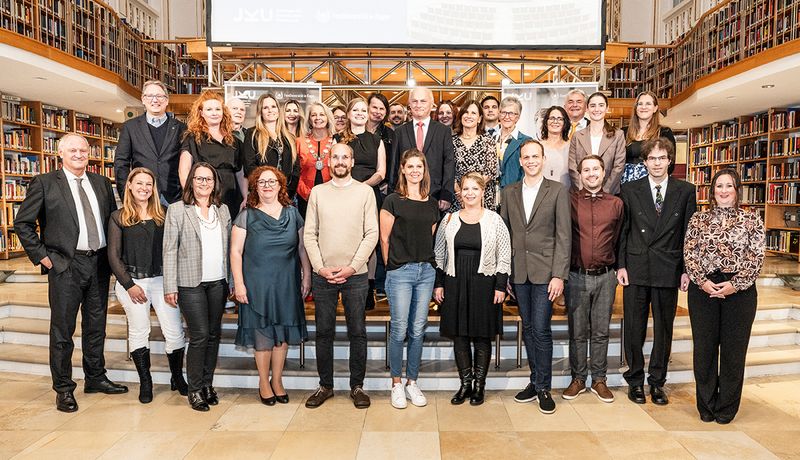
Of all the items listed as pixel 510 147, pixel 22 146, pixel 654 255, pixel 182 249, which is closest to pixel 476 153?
pixel 510 147

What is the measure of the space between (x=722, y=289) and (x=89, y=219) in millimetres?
3701

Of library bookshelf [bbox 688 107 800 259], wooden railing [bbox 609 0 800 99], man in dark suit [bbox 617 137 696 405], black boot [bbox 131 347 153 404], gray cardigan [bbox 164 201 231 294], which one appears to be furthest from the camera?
library bookshelf [bbox 688 107 800 259]

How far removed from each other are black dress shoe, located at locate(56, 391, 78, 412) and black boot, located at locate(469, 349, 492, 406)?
95.1 inches

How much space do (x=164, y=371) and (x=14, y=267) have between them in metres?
5.23

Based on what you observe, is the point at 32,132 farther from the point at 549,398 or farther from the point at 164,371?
the point at 549,398

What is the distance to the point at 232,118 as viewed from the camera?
3922 mm

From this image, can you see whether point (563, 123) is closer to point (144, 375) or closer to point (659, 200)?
point (659, 200)

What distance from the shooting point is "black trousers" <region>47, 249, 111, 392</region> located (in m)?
3.39

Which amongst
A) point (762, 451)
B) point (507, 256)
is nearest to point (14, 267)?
point (507, 256)

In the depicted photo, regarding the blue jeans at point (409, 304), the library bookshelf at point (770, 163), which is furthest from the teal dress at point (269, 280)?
the library bookshelf at point (770, 163)

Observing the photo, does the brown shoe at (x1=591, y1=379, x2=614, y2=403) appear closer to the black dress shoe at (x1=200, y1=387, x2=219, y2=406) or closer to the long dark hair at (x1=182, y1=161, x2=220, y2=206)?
the black dress shoe at (x1=200, y1=387, x2=219, y2=406)

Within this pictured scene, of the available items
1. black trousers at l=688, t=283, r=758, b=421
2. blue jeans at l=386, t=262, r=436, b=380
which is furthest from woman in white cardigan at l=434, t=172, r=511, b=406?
black trousers at l=688, t=283, r=758, b=421

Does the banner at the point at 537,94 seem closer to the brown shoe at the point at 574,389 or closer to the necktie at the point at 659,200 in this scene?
the necktie at the point at 659,200

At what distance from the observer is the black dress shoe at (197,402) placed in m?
3.37
